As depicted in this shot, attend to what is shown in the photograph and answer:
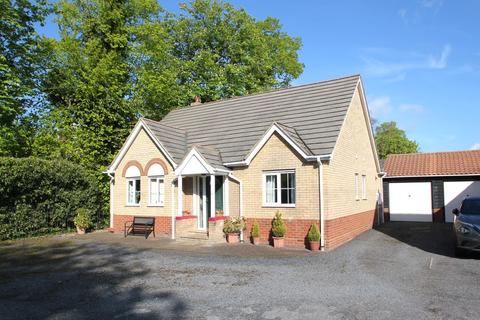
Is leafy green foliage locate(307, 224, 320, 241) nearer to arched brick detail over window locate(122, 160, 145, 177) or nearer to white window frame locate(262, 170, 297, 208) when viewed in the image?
white window frame locate(262, 170, 297, 208)

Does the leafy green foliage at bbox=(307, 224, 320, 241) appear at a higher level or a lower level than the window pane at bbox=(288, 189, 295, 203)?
lower

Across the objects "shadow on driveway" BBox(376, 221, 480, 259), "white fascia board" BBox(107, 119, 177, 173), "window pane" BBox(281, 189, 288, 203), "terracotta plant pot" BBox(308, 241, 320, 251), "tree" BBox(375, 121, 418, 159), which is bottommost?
"shadow on driveway" BBox(376, 221, 480, 259)

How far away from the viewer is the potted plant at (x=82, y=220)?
64.4 feet

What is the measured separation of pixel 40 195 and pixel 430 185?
22.6m

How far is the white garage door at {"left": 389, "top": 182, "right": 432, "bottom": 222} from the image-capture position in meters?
24.0

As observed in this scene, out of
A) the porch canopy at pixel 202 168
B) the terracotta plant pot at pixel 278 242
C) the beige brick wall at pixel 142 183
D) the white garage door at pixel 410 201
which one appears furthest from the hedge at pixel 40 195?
the white garage door at pixel 410 201

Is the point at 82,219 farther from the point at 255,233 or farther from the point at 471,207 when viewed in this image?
the point at 471,207

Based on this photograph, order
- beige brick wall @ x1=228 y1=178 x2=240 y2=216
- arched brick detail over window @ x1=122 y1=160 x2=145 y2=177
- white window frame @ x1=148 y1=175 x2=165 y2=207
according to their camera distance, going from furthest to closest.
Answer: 1. arched brick detail over window @ x1=122 y1=160 x2=145 y2=177
2. white window frame @ x1=148 y1=175 x2=165 y2=207
3. beige brick wall @ x1=228 y1=178 x2=240 y2=216

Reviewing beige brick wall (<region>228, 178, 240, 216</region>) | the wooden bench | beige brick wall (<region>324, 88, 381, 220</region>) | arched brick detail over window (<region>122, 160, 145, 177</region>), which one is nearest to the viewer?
beige brick wall (<region>324, 88, 381, 220</region>)

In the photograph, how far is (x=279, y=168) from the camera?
1515 cm

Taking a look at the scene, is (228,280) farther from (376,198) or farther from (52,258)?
(376,198)

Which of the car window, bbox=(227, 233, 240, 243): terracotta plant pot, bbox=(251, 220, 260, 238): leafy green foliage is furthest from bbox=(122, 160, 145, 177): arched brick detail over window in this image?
the car window

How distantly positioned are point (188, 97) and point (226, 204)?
56.6 feet

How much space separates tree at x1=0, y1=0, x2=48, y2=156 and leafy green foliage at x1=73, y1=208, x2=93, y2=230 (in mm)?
6128
